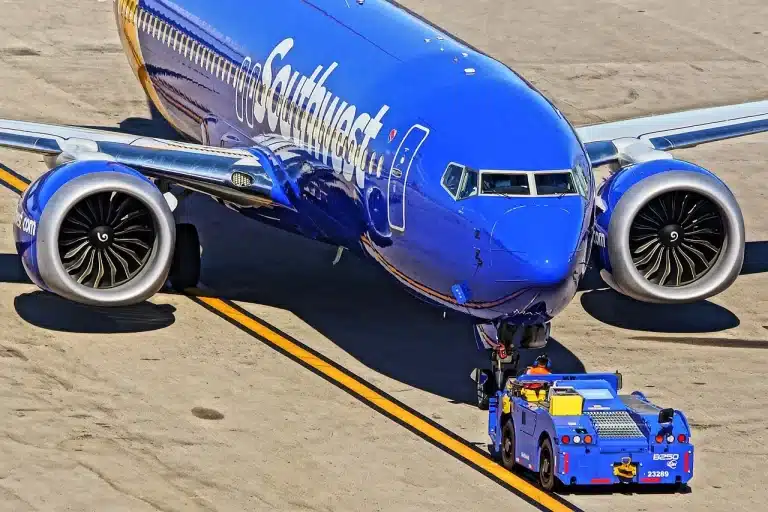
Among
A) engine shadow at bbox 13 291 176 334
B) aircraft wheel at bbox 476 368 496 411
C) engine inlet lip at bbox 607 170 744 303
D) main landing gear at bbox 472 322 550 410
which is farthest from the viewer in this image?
engine shadow at bbox 13 291 176 334

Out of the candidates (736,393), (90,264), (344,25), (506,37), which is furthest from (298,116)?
(506,37)

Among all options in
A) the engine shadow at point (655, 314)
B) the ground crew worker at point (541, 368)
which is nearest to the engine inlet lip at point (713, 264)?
the engine shadow at point (655, 314)

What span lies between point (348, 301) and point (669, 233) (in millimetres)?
6060

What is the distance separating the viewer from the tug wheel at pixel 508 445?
26844mm

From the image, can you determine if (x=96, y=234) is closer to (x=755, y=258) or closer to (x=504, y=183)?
(x=504, y=183)

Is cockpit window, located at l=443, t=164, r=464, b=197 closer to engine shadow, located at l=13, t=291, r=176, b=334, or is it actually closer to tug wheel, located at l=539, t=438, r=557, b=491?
tug wheel, located at l=539, t=438, r=557, b=491

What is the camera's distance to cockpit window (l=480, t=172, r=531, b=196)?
89.9 ft

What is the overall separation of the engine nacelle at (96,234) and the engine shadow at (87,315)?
1.18 m

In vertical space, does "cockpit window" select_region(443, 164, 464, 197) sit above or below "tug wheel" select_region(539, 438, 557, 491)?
above

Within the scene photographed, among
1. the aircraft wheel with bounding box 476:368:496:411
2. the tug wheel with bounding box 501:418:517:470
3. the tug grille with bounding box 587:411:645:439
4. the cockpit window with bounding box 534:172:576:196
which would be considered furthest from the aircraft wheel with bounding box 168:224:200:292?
the tug grille with bounding box 587:411:645:439

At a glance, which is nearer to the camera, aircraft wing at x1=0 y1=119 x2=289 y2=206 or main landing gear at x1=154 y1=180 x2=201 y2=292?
aircraft wing at x1=0 y1=119 x2=289 y2=206

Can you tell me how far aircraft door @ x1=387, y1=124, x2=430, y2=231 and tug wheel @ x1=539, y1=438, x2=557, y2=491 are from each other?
4574 mm

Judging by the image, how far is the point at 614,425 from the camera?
2573 cm

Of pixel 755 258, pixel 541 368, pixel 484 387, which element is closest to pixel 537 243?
pixel 541 368
